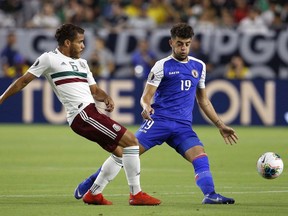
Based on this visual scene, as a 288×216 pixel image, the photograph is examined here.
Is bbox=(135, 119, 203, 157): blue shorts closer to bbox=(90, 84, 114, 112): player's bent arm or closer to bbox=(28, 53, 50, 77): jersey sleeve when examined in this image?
bbox=(90, 84, 114, 112): player's bent arm

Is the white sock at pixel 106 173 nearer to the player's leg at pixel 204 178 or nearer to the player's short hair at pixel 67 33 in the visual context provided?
the player's leg at pixel 204 178

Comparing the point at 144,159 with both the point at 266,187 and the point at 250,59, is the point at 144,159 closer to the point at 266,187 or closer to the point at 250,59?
the point at 266,187

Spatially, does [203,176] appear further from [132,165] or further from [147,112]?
[147,112]

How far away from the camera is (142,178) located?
13812 mm

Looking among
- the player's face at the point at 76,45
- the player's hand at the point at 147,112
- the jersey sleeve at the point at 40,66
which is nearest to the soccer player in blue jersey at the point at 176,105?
the player's hand at the point at 147,112

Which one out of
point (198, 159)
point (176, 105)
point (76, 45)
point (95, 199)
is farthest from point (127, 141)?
point (76, 45)

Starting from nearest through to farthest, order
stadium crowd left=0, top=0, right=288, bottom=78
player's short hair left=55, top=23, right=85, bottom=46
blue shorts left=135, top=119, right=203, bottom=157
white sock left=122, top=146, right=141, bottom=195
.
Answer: white sock left=122, top=146, right=141, bottom=195, player's short hair left=55, top=23, right=85, bottom=46, blue shorts left=135, top=119, right=203, bottom=157, stadium crowd left=0, top=0, right=288, bottom=78

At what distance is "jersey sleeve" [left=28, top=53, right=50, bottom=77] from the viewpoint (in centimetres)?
1053

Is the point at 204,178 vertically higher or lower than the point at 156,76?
lower

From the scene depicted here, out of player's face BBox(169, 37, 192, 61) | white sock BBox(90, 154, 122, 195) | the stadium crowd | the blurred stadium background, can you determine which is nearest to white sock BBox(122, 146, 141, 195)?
white sock BBox(90, 154, 122, 195)

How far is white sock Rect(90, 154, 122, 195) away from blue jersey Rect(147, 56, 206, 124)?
2.70ft

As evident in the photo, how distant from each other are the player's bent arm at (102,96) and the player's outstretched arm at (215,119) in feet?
3.78

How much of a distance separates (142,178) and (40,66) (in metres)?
3.77

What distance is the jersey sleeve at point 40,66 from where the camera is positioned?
34.6 ft
